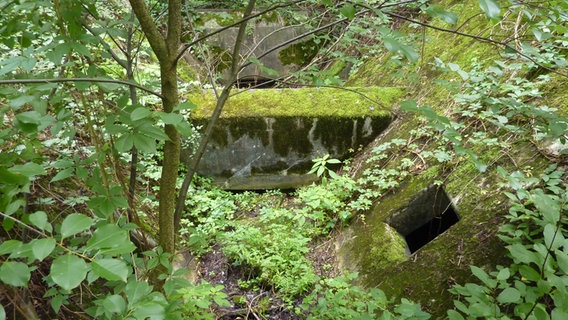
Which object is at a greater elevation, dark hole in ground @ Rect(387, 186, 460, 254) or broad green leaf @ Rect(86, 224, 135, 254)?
broad green leaf @ Rect(86, 224, 135, 254)

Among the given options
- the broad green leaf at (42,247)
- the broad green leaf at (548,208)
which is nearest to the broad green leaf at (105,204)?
the broad green leaf at (42,247)

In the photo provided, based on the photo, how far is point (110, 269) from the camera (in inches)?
27.4

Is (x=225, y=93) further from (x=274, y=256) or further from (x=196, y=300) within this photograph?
(x=274, y=256)

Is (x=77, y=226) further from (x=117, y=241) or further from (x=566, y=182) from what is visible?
(x=566, y=182)

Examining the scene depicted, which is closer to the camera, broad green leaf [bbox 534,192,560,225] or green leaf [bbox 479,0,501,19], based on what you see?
green leaf [bbox 479,0,501,19]

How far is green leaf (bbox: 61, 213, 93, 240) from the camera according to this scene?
72 cm

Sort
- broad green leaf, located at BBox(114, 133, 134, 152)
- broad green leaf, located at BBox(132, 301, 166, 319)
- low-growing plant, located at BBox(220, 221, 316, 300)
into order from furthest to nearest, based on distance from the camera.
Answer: low-growing plant, located at BBox(220, 221, 316, 300)
broad green leaf, located at BBox(114, 133, 134, 152)
broad green leaf, located at BBox(132, 301, 166, 319)

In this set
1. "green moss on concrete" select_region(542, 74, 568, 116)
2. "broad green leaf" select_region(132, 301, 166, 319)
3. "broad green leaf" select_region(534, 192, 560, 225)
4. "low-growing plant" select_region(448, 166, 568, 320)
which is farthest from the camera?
"green moss on concrete" select_region(542, 74, 568, 116)

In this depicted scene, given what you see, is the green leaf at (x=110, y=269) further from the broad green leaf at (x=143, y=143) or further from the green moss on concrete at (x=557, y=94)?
the green moss on concrete at (x=557, y=94)

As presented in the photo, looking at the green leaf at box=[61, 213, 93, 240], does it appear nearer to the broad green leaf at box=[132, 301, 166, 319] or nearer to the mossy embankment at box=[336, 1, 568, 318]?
the broad green leaf at box=[132, 301, 166, 319]

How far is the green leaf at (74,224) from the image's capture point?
2.35ft

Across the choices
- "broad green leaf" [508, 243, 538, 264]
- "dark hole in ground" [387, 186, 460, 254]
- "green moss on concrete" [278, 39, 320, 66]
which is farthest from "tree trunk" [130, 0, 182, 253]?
"green moss on concrete" [278, 39, 320, 66]

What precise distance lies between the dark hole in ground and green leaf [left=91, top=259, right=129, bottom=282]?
262 cm

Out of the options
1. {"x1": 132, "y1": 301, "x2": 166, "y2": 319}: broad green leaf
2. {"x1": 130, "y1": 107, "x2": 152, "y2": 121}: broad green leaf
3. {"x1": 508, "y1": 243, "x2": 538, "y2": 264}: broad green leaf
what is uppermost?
{"x1": 130, "y1": 107, "x2": 152, "y2": 121}: broad green leaf
